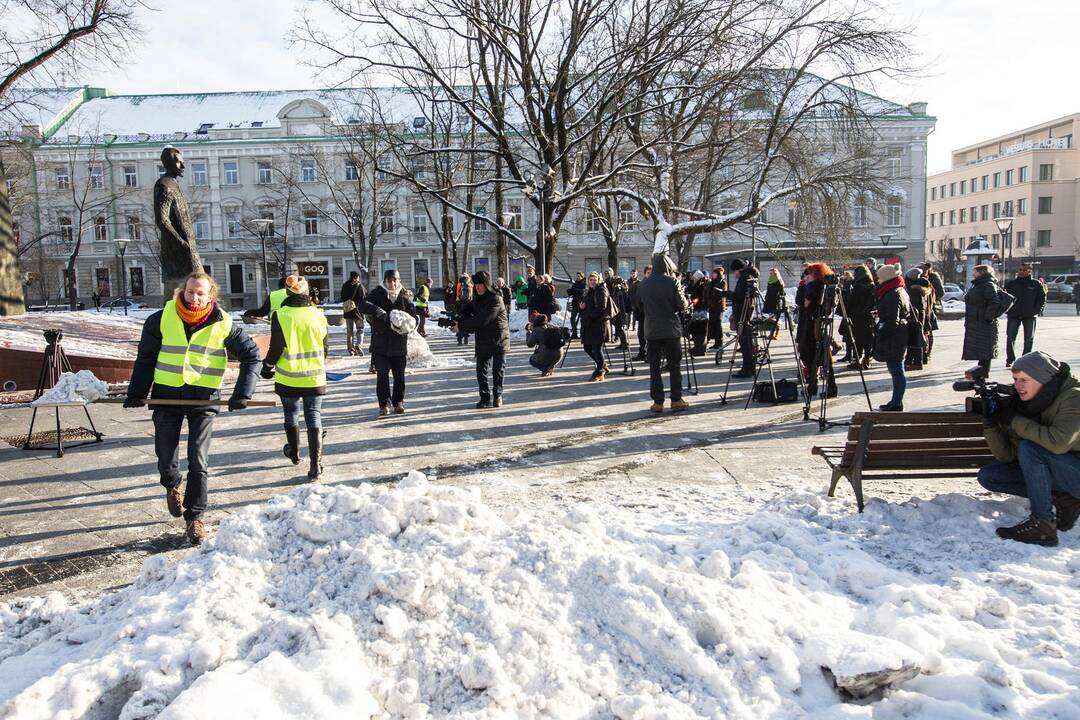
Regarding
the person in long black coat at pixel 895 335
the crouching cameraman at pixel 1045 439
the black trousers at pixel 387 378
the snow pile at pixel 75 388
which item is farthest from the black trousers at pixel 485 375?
the crouching cameraman at pixel 1045 439

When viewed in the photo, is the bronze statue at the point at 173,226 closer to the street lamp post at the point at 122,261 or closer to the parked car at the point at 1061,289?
the street lamp post at the point at 122,261

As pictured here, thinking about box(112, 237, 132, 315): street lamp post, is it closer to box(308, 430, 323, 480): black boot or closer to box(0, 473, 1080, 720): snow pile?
box(308, 430, 323, 480): black boot

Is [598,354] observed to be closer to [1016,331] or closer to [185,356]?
[1016,331]

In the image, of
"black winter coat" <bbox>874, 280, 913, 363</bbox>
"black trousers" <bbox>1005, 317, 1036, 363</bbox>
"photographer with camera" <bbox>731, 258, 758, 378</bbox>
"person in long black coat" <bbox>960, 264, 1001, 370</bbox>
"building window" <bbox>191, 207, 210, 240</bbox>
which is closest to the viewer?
"black winter coat" <bbox>874, 280, 913, 363</bbox>

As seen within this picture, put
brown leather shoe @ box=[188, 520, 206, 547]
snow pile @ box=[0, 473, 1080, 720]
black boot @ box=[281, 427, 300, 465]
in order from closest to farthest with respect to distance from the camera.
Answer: snow pile @ box=[0, 473, 1080, 720] → brown leather shoe @ box=[188, 520, 206, 547] → black boot @ box=[281, 427, 300, 465]

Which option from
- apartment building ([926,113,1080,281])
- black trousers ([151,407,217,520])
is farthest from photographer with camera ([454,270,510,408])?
apartment building ([926,113,1080,281])

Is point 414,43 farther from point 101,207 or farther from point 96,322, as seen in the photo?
point 101,207

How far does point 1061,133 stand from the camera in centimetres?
7956

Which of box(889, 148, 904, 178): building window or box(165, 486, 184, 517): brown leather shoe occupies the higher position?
box(889, 148, 904, 178): building window

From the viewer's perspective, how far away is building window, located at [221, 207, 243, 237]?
5628 cm

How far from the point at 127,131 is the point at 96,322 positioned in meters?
50.0

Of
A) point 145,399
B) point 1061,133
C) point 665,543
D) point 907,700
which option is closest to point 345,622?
point 665,543

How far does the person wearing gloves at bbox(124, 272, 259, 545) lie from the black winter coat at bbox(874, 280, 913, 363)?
7306 mm

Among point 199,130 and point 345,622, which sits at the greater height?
point 199,130
